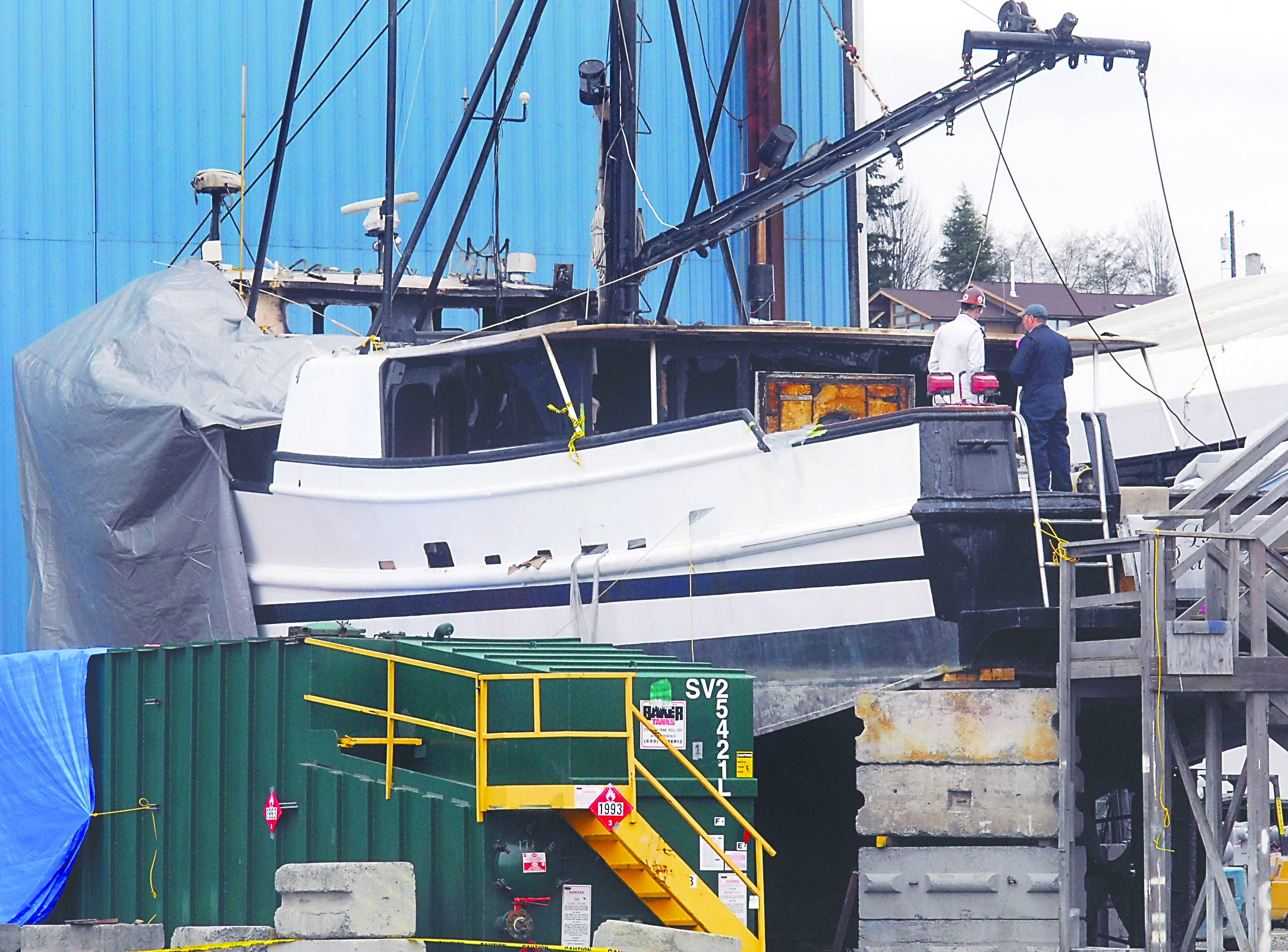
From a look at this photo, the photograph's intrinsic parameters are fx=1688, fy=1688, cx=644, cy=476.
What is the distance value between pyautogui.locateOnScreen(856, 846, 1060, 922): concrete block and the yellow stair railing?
117cm

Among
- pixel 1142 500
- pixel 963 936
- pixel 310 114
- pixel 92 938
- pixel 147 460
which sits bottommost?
pixel 963 936

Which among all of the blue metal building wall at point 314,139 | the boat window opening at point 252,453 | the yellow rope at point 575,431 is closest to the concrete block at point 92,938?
the yellow rope at point 575,431

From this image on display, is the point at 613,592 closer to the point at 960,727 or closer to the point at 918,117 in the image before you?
the point at 960,727

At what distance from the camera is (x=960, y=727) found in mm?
10312

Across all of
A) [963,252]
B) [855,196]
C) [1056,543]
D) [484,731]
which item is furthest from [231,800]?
[963,252]

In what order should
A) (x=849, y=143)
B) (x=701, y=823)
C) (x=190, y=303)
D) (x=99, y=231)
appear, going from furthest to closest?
(x=99, y=231)
(x=190, y=303)
(x=849, y=143)
(x=701, y=823)

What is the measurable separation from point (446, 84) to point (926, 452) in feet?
39.2

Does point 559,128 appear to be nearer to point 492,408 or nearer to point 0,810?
point 492,408

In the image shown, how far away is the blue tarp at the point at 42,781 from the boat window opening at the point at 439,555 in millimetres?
2726

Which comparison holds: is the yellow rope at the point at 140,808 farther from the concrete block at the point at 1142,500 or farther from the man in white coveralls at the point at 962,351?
the concrete block at the point at 1142,500

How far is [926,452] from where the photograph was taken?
1040 centimetres

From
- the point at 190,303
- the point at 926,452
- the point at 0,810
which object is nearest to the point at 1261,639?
the point at 926,452

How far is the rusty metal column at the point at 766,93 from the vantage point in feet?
65.7

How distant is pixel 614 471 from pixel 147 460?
14.3 feet
